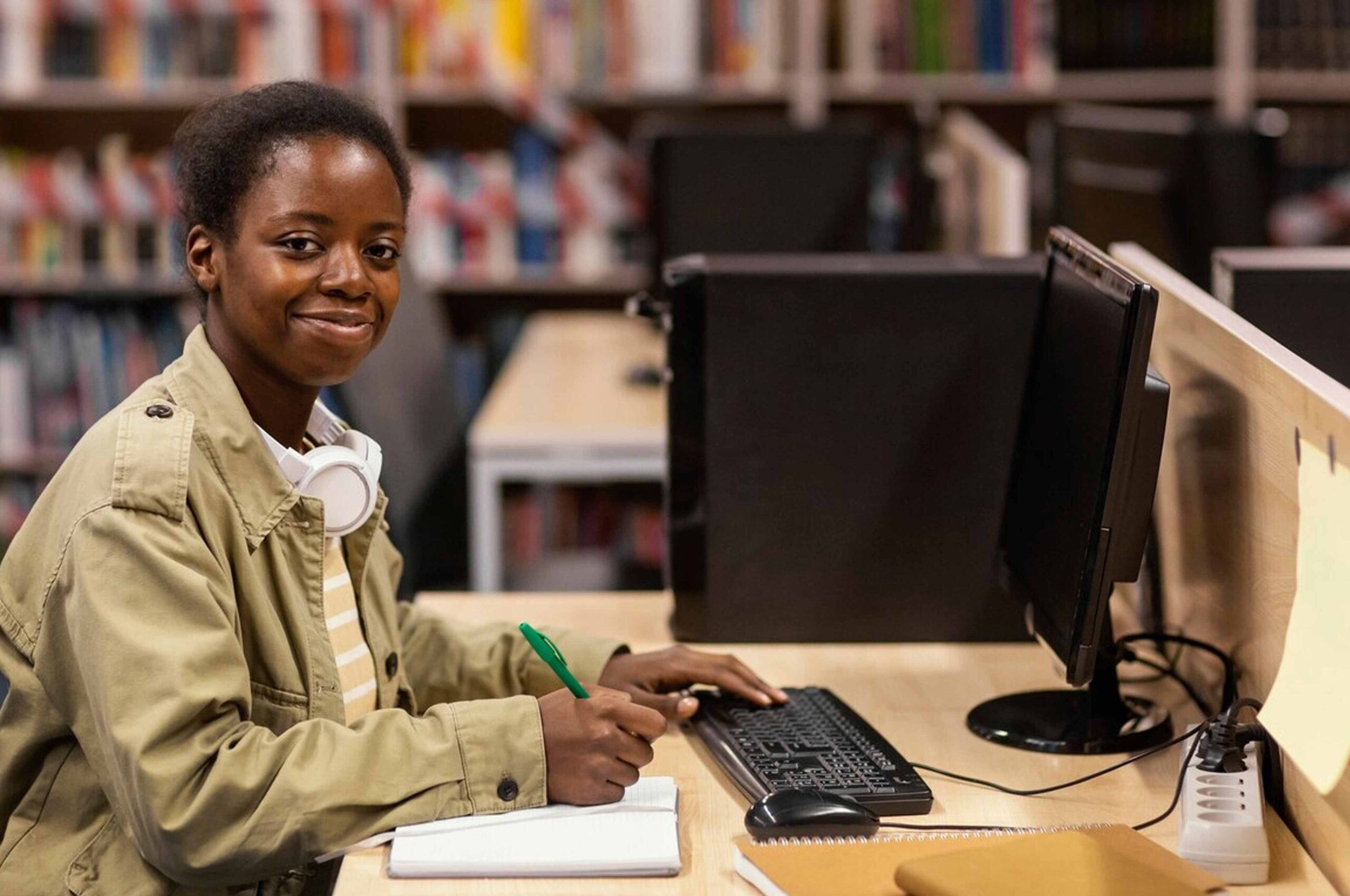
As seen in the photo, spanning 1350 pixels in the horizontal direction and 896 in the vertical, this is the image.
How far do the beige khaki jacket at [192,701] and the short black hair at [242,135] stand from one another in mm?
105

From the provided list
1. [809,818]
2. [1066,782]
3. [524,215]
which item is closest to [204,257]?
[809,818]

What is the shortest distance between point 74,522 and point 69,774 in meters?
0.21

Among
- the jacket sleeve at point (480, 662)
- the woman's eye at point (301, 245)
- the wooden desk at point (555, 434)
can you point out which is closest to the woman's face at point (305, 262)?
the woman's eye at point (301, 245)

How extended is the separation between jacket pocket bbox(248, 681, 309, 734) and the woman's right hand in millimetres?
184

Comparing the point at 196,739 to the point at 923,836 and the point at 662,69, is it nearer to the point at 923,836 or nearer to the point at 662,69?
the point at 923,836

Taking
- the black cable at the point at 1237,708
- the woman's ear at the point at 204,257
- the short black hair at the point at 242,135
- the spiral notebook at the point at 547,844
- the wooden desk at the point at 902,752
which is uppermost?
the short black hair at the point at 242,135

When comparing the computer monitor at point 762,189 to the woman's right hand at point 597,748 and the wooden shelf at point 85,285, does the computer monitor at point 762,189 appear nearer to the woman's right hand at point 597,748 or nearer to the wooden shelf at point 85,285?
the wooden shelf at point 85,285

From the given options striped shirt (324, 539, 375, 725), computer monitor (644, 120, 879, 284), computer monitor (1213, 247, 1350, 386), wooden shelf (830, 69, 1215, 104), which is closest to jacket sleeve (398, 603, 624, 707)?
striped shirt (324, 539, 375, 725)

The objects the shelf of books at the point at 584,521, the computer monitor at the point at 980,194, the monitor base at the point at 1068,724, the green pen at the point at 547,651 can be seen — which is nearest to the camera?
the green pen at the point at 547,651

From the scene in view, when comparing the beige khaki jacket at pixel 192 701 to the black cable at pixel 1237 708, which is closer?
the beige khaki jacket at pixel 192 701

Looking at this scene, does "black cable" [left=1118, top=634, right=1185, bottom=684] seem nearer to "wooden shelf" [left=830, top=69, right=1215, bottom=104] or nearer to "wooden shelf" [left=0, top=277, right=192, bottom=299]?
"wooden shelf" [left=830, top=69, right=1215, bottom=104]

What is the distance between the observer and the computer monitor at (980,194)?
262 centimetres

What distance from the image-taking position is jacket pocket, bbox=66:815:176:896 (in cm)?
119

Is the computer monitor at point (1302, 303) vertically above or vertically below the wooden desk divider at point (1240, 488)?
above
